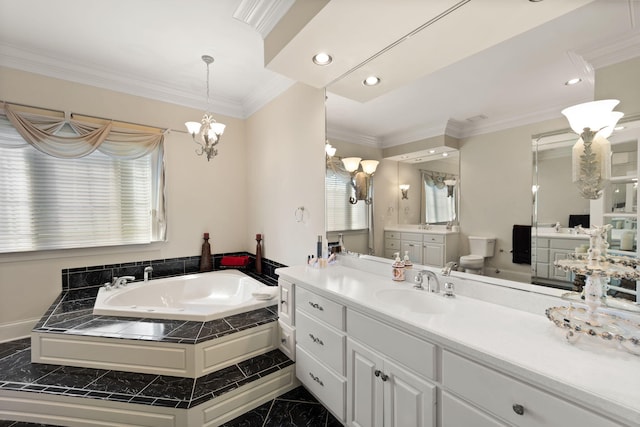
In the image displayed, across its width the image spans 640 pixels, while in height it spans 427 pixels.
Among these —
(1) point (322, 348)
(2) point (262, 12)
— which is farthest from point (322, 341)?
(2) point (262, 12)

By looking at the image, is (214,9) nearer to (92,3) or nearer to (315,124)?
(92,3)

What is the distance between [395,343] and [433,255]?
2.28 ft

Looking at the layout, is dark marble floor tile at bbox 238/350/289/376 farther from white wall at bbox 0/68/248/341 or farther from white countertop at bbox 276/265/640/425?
white wall at bbox 0/68/248/341

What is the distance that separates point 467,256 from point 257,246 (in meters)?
2.43

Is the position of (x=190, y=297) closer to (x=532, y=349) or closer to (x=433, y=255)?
(x=433, y=255)

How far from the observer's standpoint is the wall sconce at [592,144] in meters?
1.08

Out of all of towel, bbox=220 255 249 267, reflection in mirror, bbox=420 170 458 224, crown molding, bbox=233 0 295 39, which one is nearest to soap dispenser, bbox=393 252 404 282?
reflection in mirror, bbox=420 170 458 224

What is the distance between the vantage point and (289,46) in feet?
5.51

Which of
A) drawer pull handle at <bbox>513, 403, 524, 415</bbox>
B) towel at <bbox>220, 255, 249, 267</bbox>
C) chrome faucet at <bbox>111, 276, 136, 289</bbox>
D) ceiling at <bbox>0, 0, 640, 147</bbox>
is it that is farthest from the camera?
towel at <bbox>220, 255, 249, 267</bbox>

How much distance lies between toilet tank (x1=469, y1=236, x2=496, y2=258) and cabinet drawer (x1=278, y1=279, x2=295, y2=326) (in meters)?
1.23

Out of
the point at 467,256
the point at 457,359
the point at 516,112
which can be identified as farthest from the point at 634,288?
the point at 516,112

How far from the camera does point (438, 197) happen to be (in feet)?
5.43

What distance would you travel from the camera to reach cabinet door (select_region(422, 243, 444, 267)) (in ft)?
5.40

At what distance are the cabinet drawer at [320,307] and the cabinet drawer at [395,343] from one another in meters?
0.08
